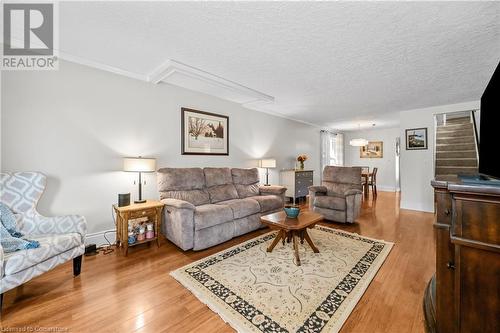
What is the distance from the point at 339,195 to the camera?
154 inches

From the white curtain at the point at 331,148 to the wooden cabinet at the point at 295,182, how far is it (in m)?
2.01

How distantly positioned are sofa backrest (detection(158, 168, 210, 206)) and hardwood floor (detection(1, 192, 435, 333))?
81 cm

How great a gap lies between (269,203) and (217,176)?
1.05 m

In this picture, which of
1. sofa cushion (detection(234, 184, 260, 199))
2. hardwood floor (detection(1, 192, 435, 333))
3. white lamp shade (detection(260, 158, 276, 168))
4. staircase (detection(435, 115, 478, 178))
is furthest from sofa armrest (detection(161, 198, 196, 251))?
staircase (detection(435, 115, 478, 178))

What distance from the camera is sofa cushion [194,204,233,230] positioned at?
8.24ft

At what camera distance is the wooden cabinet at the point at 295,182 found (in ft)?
17.5

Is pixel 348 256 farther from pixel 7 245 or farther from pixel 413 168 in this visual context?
pixel 413 168

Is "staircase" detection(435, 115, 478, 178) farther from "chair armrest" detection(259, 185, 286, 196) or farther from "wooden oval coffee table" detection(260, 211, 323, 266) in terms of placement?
"wooden oval coffee table" detection(260, 211, 323, 266)

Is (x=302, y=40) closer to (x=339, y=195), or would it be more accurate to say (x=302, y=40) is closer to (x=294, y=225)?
(x=294, y=225)

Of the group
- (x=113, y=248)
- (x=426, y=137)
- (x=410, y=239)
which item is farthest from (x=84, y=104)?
(x=426, y=137)

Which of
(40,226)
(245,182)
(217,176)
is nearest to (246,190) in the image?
(245,182)

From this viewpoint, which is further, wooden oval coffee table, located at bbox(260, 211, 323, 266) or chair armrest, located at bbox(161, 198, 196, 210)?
chair armrest, located at bbox(161, 198, 196, 210)

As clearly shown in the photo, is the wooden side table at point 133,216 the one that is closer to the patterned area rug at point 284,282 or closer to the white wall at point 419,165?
the patterned area rug at point 284,282

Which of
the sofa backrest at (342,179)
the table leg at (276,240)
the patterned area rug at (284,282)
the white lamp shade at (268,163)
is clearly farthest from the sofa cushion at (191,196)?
the sofa backrest at (342,179)
